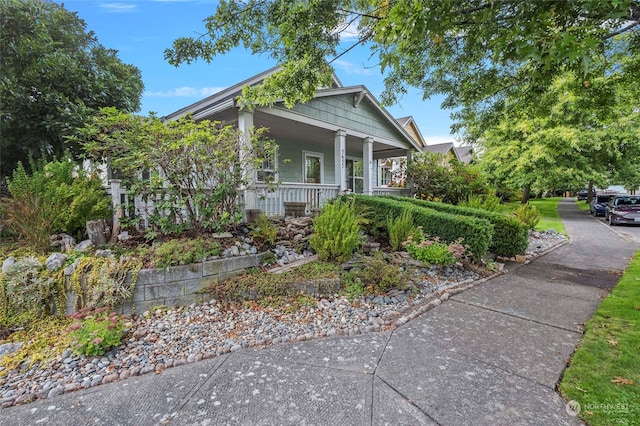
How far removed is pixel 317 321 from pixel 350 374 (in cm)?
112

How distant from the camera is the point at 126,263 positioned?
4023mm

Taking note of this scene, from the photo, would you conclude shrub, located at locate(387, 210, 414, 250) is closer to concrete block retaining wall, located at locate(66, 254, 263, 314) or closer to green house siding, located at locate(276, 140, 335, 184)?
concrete block retaining wall, located at locate(66, 254, 263, 314)

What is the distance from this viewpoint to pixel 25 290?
3.69m

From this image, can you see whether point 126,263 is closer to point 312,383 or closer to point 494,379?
point 312,383

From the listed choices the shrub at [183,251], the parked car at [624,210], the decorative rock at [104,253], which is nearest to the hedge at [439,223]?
the shrub at [183,251]

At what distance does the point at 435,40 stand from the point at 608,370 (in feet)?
13.6

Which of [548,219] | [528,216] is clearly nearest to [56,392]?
[528,216]

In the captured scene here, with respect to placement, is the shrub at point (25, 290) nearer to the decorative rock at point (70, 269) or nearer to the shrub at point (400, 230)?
the decorative rock at point (70, 269)

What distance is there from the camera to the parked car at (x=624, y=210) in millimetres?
13898

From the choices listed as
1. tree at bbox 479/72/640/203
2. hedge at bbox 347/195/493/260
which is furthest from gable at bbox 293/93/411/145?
tree at bbox 479/72/640/203

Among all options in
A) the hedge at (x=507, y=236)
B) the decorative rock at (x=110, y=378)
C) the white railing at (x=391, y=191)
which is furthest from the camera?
the white railing at (x=391, y=191)

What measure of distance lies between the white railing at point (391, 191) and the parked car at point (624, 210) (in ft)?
38.3

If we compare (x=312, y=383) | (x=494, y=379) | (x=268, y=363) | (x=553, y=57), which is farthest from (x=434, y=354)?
(x=553, y=57)

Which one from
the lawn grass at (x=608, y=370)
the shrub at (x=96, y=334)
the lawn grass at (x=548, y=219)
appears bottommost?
the lawn grass at (x=548, y=219)
